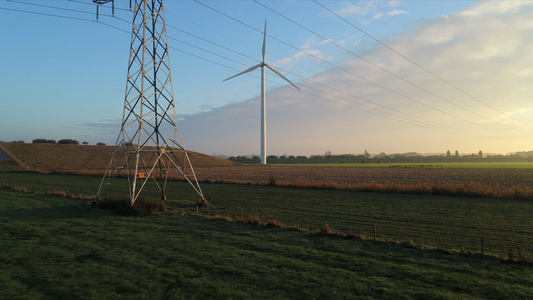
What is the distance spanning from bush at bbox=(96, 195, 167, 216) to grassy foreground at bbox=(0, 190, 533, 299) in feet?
13.5

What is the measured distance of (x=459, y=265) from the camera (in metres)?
10.5

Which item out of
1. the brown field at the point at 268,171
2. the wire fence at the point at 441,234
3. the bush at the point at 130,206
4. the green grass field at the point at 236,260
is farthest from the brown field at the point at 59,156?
the wire fence at the point at 441,234

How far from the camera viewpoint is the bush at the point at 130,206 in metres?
20.1

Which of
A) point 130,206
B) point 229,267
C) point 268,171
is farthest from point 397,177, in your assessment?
point 229,267

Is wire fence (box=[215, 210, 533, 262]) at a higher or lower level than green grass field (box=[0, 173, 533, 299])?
lower

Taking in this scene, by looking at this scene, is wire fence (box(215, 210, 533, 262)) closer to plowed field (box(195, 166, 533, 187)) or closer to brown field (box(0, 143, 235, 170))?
plowed field (box(195, 166, 533, 187))

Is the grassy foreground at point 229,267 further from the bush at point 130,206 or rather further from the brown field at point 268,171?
the brown field at point 268,171

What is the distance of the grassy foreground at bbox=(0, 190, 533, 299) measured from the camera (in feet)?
27.2

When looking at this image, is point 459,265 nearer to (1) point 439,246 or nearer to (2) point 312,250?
(1) point 439,246

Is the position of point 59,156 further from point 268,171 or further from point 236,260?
point 236,260

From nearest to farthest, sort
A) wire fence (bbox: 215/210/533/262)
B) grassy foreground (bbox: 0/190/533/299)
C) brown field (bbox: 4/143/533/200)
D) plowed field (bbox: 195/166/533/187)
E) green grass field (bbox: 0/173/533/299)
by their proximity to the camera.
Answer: grassy foreground (bbox: 0/190/533/299)
green grass field (bbox: 0/173/533/299)
wire fence (bbox: 215/210/533/262)
plowed field (bbox: 195/166/533/187)
brown field (bbox: 4/143/533/200)

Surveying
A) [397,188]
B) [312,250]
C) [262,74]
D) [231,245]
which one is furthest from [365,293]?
[262,74]

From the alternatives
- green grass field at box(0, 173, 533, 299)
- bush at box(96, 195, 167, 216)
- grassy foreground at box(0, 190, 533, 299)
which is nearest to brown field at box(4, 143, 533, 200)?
bush at box(96, 195, 167, 216)

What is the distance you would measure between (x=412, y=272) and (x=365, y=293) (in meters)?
2.41
